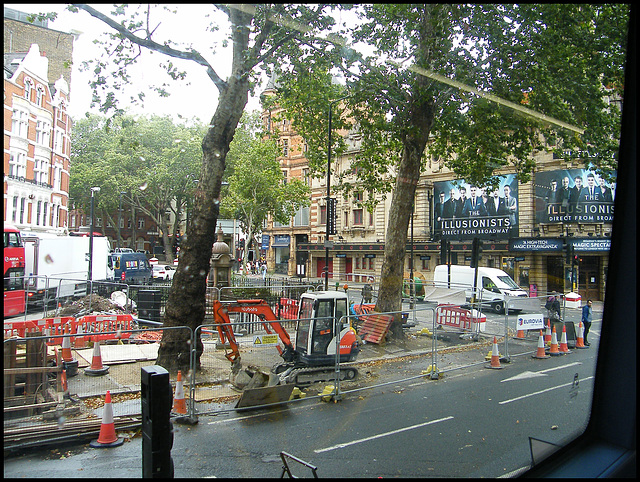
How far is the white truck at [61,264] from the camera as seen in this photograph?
2086 cm

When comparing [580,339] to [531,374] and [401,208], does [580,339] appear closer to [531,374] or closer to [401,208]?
[531,374]

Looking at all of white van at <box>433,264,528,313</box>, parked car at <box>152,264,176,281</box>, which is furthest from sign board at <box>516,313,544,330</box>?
parked car at <box>152,264,176,281</box>

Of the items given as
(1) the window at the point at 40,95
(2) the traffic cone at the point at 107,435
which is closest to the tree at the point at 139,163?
(1) the window at the point at 40,95

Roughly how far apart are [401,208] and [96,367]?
9.99 m

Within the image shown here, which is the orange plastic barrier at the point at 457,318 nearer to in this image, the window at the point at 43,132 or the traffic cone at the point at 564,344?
the traffic cone at the point at 564,344

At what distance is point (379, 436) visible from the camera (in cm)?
698

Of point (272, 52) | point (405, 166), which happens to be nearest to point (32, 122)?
point (272, 52)

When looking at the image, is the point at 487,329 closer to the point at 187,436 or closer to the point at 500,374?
the point at 500,374

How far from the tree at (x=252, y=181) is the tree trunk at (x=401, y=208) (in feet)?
20.9

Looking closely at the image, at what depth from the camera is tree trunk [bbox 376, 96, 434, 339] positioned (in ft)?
48.7

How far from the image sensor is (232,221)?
938 inches

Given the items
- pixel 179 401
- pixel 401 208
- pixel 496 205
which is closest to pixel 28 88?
pixel 179 401

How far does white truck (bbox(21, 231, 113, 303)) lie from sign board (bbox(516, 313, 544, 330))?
56.3ft

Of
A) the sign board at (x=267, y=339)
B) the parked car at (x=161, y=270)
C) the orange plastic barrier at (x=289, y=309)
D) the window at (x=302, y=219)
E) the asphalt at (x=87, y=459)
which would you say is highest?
the window at (x=302, y=219)
